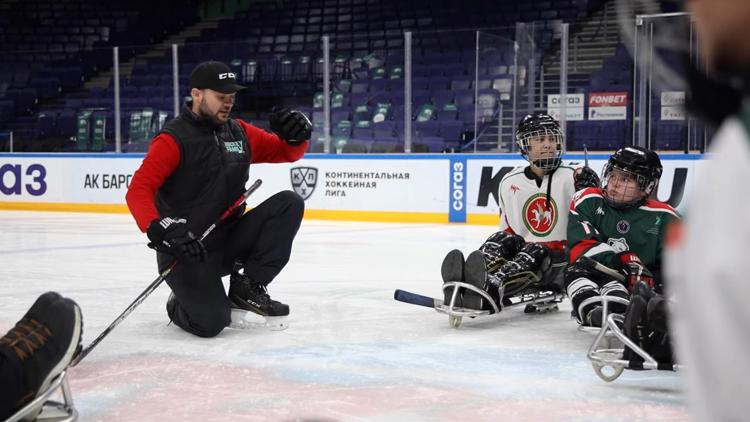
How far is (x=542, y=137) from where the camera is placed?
3.13 meters

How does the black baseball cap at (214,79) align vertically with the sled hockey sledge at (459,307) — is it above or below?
above

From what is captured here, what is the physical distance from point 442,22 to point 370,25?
1.04 m

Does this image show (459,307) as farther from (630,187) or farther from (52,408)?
(52,408)

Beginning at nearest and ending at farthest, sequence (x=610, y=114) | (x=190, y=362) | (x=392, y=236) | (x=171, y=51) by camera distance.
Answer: (x=190, y=362), (x=392, y=236), (x=610, y=114), (x=171, y=51)

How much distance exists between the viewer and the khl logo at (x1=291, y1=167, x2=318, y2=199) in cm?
841

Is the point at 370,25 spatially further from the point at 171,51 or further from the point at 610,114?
the point at 610,114

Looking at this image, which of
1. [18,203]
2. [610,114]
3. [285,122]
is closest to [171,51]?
[18,203]

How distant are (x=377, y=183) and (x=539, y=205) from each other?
4943 mm

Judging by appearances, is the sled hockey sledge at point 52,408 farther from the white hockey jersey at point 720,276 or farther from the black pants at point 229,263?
the white hockey jersey at point 720,276

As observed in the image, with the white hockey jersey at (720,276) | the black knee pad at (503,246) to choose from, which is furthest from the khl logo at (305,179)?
the white hockey jersey at (720,276)

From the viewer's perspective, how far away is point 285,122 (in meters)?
3.10

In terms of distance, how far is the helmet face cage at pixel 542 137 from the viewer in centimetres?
313

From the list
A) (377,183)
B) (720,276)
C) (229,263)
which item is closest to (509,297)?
(229,263)

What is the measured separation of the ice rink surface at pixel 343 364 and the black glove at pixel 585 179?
479 mm
